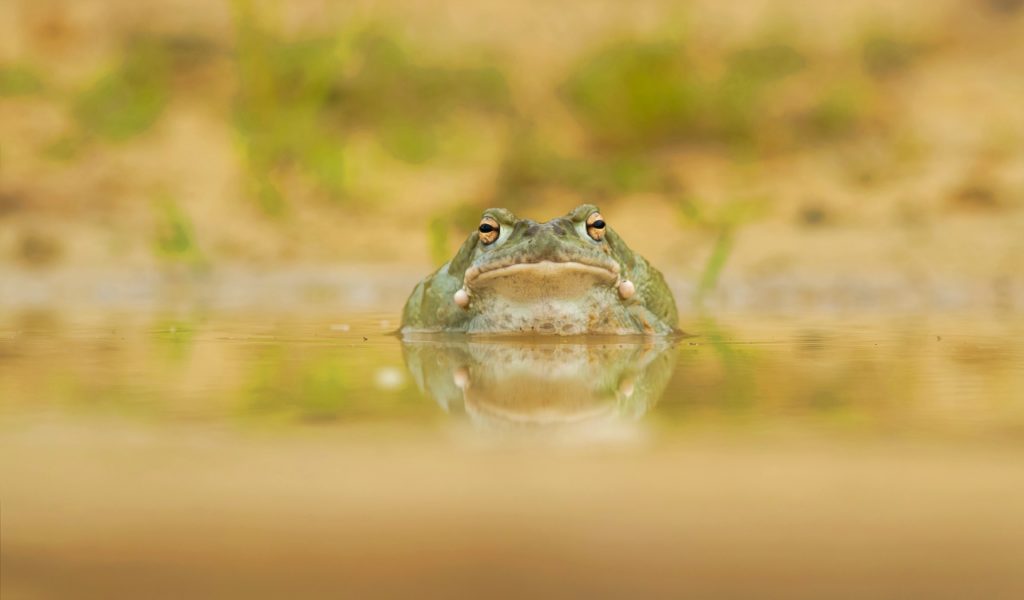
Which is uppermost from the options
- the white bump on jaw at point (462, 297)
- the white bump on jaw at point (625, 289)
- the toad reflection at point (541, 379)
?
the white bump on jaw at point (462, 297)

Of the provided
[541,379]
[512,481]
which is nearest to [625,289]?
[541,379]

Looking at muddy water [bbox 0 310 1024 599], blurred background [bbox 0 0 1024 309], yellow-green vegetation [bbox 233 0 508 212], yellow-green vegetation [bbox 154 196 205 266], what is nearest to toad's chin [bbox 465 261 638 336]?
muddy water [bbox 0 310 1024 599]

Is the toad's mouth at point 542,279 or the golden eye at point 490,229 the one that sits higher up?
the golden eye at point 490,229

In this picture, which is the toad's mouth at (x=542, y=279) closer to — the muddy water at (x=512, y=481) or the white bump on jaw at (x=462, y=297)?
the white bump on jaw at (x=462, y=297)

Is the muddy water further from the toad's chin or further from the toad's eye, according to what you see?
the toad's eye

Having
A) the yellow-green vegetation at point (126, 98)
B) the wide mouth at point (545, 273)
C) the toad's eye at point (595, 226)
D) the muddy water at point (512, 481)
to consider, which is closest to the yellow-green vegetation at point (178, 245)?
the yellow-green vegetation at point (126, 98)

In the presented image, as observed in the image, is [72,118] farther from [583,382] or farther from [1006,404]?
[1006,404]

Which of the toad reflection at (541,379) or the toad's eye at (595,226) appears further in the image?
the toad's eye at (595,226)

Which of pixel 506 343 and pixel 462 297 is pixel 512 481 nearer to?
pixel 506 343
